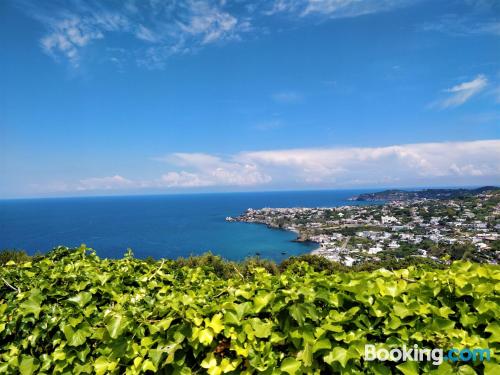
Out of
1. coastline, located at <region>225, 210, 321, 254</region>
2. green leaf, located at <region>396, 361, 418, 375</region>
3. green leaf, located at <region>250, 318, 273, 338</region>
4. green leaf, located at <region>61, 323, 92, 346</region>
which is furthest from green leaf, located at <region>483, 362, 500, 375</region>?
coastline, located at <region>225, 210, 321, 254</region>

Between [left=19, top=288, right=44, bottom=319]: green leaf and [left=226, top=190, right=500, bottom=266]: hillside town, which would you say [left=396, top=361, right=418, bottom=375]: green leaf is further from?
[left=226, top=190, right=500, bottom=266]: hillside town

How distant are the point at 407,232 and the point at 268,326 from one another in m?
72.5

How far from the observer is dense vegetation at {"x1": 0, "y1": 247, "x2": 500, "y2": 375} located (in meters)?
1.92

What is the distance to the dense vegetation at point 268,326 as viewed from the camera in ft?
6.30

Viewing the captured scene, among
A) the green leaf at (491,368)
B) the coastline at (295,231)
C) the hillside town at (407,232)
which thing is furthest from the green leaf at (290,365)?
the coastline at (295,231)

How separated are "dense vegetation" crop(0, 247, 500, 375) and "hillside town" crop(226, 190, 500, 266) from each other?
31.0 meters

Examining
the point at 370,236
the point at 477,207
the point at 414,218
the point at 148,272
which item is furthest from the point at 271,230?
the point at 148,272

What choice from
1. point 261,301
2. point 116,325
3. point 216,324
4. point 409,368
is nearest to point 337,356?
point 409,368

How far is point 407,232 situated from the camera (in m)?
65.7

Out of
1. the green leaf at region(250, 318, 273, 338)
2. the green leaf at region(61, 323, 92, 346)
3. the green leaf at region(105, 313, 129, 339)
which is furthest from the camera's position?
the green leaf at region(61, 323, 92, 346)

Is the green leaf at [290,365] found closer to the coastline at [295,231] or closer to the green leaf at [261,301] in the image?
the green leaf at [261,301]

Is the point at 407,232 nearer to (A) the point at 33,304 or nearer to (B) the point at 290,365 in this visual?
(B) the point at 290,365

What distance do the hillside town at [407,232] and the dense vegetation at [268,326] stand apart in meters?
31.0

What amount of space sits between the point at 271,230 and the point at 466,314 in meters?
92.8
